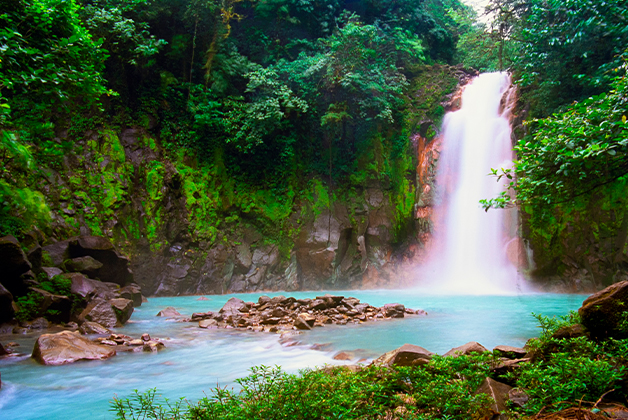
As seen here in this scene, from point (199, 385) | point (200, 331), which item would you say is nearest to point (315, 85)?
point (200, 331)

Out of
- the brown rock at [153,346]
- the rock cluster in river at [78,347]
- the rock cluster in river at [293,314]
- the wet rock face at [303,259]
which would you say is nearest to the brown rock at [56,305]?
the rock cluster in river at [78,347]

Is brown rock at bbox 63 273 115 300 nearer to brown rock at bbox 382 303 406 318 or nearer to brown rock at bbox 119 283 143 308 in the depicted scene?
brown rock at bbox 119 283 143 308

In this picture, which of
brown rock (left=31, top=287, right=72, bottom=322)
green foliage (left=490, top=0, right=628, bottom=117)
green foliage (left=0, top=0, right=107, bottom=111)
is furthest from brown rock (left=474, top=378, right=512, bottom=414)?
green foliage (left=490, top=0, right=628, bottom=117)

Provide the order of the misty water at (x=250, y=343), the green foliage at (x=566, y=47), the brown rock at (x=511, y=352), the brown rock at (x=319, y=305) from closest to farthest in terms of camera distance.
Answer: the brown rock at (x=511, y=352)
the misty water at (x=250, y=343)
the brown rock at (x=319, y=305)
the green foliage at (x=566, y=47)

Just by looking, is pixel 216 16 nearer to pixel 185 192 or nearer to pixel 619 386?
pixel 185 192

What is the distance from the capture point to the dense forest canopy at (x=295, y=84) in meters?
12.1

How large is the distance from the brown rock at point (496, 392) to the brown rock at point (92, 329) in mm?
6285

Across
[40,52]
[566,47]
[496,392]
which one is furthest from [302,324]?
[566,47]

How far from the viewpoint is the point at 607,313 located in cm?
318

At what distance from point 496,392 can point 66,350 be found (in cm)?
522

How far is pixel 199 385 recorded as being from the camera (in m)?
4.20

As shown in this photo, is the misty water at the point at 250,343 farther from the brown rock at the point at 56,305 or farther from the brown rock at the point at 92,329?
the brown rock at the point at 56,305

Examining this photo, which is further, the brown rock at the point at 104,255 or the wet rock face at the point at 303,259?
the wet rock face at the point at 303,259

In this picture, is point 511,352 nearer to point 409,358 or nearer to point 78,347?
point 409,358
